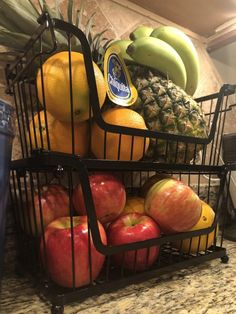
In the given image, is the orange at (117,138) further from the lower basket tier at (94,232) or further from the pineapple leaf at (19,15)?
the pineapple leaf at (19,15)

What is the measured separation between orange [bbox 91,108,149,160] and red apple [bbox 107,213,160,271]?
0.11 metres

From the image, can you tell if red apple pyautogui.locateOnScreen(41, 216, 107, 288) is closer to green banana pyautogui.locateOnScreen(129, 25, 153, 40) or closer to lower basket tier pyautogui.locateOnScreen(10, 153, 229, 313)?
lower basket tier pyautogui.locateOnScreen(10, 153, 229, 313)

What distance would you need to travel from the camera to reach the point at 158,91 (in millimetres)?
546

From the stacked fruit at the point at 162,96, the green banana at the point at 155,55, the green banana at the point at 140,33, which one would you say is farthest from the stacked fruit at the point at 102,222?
the green banana at the point at 140,33

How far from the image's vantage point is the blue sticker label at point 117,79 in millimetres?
484

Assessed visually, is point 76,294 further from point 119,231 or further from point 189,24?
point 189,24

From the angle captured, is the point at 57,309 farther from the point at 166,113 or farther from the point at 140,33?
the point at 140,33

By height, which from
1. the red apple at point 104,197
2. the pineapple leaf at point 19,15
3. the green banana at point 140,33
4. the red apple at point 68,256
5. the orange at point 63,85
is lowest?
the red apple at point 68,256

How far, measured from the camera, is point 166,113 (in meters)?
0.54

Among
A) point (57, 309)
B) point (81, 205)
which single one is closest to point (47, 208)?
point (81, 205)

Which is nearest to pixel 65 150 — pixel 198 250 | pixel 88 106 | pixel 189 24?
pixel 88 106

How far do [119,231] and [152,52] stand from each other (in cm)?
36

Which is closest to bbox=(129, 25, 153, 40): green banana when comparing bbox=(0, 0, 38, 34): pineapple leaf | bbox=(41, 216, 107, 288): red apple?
bbox=(0, 0, 38, 34): pineapple leaf

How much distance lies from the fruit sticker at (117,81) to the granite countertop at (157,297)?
0.31m
